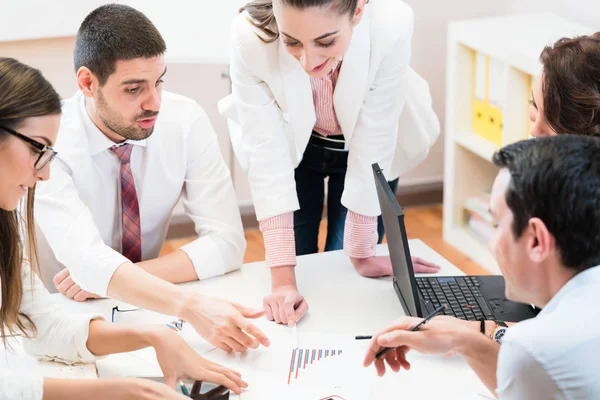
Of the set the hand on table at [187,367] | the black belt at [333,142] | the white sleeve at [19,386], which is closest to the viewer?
the white sleeve at [19,386]

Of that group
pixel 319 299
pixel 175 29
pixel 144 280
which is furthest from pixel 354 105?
pixel 175 29

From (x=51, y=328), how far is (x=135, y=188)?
0.53m

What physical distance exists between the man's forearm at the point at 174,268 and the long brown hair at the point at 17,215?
28cm

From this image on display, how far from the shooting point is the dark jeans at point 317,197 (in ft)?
6.97

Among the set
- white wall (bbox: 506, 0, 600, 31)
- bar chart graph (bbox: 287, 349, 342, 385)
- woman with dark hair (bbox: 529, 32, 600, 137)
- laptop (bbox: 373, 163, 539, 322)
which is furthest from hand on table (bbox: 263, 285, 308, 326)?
white wall (bbox: 506, 0, 600, 31)

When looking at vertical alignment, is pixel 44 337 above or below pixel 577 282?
below

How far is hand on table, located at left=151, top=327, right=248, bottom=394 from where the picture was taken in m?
1.41

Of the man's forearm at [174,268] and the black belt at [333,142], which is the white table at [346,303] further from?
the black belt at [333,142]

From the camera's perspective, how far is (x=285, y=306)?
1.67 m

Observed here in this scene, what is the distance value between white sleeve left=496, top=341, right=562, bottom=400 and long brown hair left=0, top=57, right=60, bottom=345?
0.86 meters

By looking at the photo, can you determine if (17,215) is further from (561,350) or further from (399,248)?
(561,350)

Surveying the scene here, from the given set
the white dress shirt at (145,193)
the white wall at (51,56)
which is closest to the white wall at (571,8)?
the white dress shirt at (145,193)

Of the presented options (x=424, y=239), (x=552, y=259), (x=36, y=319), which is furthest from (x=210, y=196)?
(x=424, y=239)

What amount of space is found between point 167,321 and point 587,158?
36.4 inches
